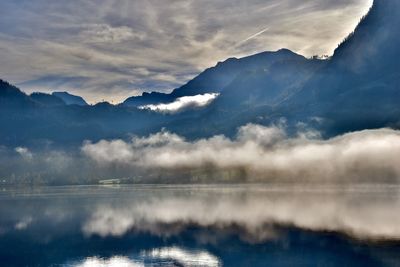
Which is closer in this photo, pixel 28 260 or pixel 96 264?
pixel 96 264

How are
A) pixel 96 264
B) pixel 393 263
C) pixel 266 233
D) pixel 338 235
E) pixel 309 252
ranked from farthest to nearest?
1. pixel 266 233
2. pixel 338 235
3. pixel 309 252
4. pixel 96 264
5. pixel 393 263

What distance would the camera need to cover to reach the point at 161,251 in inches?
6137

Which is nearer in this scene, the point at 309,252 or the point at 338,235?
the point at 309,252

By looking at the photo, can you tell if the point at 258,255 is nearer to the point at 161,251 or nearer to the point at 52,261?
the point at 161,251

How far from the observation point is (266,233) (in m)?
194

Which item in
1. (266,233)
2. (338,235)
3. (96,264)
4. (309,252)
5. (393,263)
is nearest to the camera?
(393,263)

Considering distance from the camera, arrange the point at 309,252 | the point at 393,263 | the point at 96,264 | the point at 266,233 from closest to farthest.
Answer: the point at 393,263 < the point at 96,264 < the point at 309,252 < the point at 266,233

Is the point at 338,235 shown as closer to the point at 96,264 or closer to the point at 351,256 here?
the point at 351,256

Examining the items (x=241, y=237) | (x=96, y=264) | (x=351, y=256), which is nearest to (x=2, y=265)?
(x=96, y=264)

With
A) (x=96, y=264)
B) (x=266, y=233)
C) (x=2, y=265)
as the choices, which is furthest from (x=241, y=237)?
(x=2, y=265)

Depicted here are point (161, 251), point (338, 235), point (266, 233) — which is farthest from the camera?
point (266, 233)

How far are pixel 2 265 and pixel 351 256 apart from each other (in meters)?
95.0

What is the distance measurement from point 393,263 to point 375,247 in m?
26.7

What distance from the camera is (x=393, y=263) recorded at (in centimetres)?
12494
